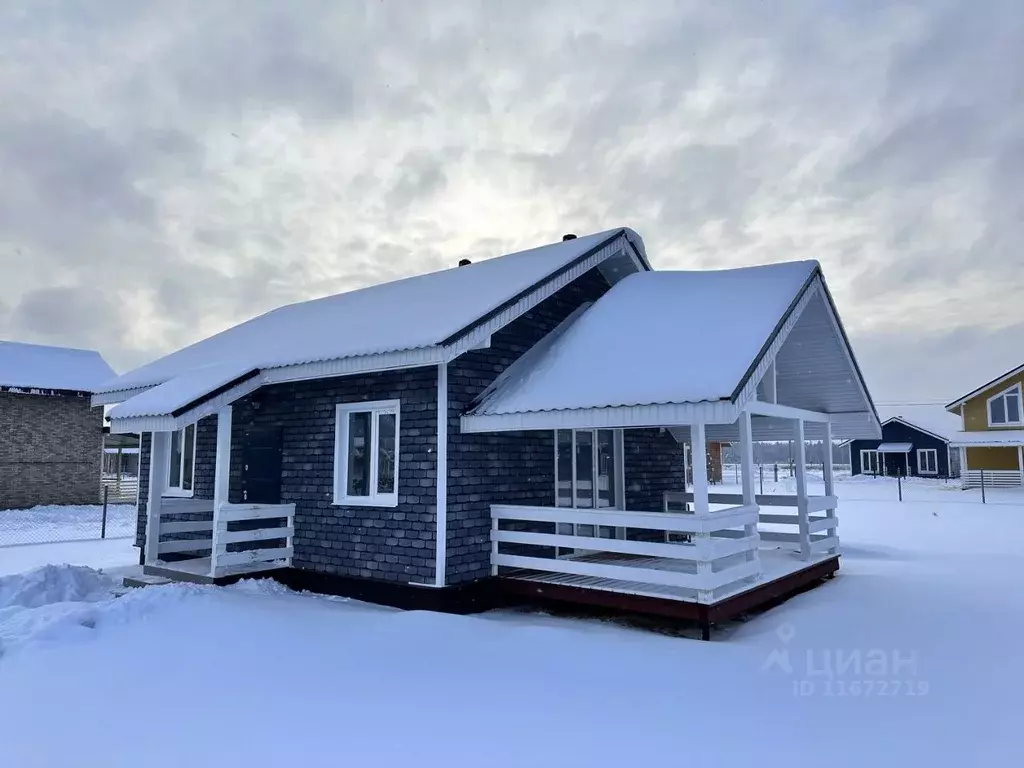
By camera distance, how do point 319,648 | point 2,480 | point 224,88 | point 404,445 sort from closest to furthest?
point 319,648 < point 404,445 < point 224,88 < point 2,480

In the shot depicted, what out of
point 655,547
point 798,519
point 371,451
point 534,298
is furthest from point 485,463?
point 798,519

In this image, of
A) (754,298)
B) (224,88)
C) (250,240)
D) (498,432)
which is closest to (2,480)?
(250,240)

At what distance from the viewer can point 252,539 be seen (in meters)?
9.12

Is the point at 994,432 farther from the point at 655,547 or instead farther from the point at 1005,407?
the point at 655,547

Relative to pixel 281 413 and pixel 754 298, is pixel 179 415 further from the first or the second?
pixel 754 298

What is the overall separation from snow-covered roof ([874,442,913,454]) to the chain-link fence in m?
43.9

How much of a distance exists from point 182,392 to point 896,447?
152ft

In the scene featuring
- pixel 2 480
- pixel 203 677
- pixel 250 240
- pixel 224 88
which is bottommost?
pixel 203 677

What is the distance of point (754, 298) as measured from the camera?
853 cm

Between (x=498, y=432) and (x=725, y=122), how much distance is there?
8387 millimetres

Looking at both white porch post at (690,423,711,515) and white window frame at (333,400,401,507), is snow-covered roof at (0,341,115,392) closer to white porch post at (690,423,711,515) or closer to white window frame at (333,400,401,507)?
white window frame at (333,400,401,507)

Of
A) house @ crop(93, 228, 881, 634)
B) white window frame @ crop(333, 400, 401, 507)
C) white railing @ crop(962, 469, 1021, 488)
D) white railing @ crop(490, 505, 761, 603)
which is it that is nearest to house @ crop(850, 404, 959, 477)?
white railing @ crop(962, 469, 1021, 488)

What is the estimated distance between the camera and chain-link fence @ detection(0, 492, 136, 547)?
51.5 feet

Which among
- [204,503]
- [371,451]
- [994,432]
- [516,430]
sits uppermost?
[994,432]
